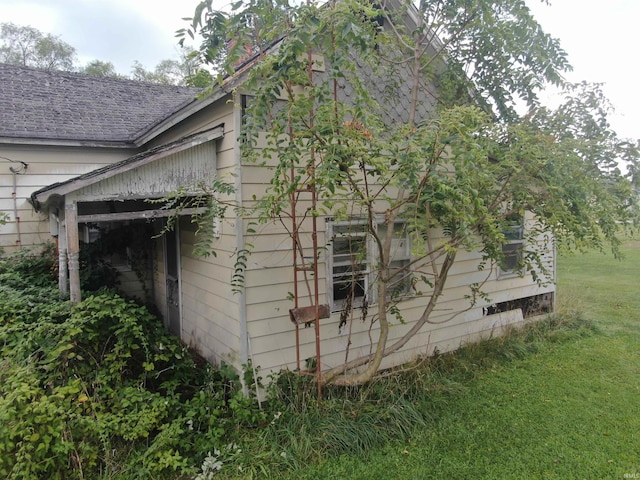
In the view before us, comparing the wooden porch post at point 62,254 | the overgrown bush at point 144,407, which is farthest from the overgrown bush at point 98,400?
the wooden porch post at point 62,254

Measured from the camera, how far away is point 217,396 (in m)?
4.23

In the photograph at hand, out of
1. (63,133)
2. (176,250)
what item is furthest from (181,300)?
(63,133)

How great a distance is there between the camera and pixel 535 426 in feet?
13.7

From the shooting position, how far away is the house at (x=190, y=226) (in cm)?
421

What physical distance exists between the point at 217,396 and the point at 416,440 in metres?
2.05

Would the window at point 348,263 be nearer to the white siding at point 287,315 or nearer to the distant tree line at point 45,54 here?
the white siding at point 287,315

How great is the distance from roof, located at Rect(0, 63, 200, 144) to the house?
29mm

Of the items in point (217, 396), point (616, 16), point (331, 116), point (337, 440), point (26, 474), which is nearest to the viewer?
point (26, 474)

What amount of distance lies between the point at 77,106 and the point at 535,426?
9185 millimetres

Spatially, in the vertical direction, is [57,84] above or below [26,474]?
above

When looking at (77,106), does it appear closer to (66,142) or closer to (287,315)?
(66,142)

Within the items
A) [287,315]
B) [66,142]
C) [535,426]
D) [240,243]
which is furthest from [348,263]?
[66,142]

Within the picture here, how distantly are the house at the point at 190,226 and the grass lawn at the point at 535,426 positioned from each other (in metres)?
1.05

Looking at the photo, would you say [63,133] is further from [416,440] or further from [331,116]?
[416,440]
